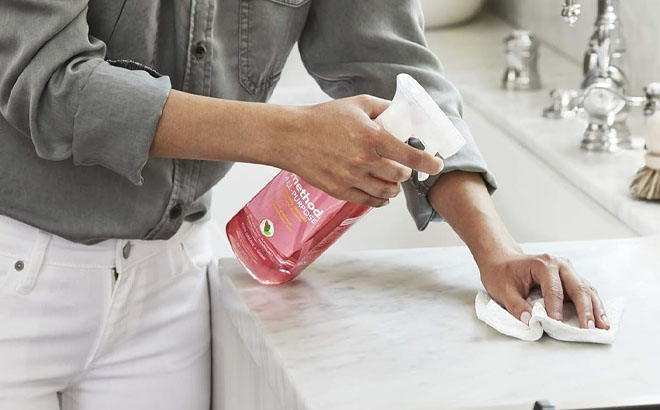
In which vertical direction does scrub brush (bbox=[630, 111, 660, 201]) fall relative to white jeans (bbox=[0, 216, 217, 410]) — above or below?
above

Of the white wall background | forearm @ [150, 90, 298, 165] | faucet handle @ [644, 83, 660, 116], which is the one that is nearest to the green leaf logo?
forearm @ [150, 90, 298, 165]

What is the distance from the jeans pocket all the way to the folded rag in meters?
0.31

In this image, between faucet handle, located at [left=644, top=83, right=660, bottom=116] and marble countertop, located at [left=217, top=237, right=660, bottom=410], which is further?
faucet handle, located at [left=644, top=83, right=660, bottom=116]

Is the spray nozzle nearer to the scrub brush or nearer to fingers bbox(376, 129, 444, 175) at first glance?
Result: fingers bbox(376, 129, 444, 175)

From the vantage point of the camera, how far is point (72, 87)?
2.93 feet

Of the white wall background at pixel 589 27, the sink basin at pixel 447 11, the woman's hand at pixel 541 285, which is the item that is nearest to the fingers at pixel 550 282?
the woman's hand at pixel 541 285

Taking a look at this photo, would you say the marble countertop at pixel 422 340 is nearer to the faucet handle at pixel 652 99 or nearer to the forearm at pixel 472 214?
the forearm at pixel 472 214

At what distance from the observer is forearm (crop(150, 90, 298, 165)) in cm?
88

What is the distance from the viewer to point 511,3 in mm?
2189

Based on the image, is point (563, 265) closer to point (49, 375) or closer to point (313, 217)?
point (313, 217)

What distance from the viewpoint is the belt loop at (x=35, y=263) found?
102 cm

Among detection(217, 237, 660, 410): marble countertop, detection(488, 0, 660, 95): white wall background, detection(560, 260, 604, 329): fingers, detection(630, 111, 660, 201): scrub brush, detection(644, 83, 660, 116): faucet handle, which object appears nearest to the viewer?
detection(217, 237, 660, 410): marble countertop

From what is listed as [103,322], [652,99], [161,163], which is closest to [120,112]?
[161,163]

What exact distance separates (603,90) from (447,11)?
726 millimetres
